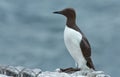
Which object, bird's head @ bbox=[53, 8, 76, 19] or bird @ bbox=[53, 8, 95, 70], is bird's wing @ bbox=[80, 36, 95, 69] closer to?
bird @ bbox=[53, 8, 95, 70]

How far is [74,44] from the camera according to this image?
27.0 ft

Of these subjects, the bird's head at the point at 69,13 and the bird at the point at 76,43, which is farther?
the bird's head at the point at 69,13

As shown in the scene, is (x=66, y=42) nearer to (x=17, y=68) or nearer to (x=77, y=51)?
(x=77, y=51)

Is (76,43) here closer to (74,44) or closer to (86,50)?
(74,44)

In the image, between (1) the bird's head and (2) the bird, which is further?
(1) the bird's head

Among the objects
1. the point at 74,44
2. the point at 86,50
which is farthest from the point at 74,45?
the point at 86,50

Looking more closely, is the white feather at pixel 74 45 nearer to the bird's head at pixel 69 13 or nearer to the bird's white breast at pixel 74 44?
the bird's white breast at pixel 74 44

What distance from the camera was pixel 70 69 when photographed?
8.24 metres

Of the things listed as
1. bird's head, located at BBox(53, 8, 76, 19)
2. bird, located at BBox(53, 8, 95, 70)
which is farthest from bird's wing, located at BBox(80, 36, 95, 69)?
bird's head, located at BBox(53, 8, 76, 19)

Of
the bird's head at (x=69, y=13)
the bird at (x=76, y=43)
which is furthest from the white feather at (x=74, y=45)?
the bird's head at (x=69, y=13)

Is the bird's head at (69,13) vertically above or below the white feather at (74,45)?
above

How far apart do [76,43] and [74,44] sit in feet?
0.12

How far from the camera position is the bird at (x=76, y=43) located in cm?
823

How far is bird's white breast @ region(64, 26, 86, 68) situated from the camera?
323 inches
